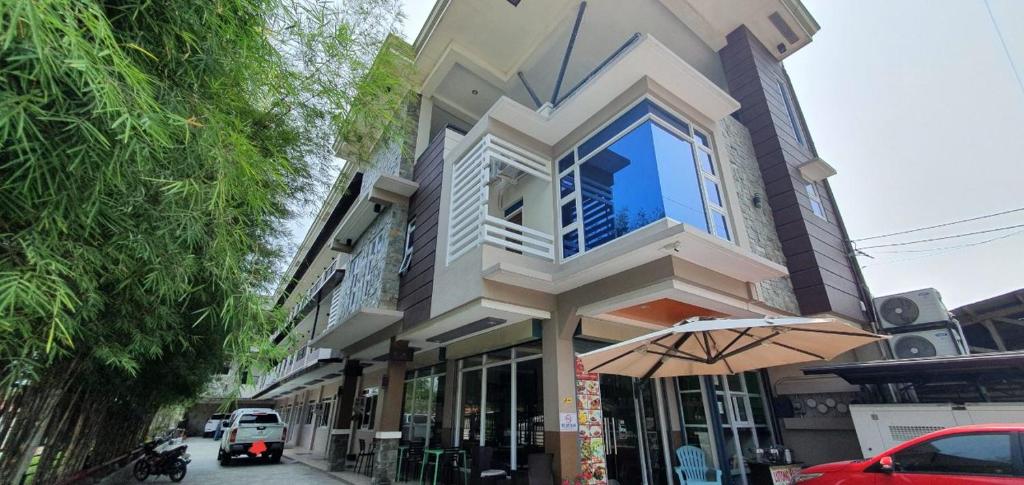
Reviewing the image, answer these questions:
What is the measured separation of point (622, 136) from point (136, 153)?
5.28 meters

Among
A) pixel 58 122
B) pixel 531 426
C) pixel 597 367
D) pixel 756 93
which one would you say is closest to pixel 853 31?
pixel 756 93

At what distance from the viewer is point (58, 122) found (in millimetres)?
1624

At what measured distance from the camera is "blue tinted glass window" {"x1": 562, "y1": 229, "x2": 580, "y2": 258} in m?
5.89

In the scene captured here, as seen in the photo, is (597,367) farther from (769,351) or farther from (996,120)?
(996,120)

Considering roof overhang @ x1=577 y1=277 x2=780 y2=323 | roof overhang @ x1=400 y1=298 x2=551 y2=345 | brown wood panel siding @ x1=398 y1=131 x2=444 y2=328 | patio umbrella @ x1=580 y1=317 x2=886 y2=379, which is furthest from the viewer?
brown wood panel siding @ x1=398 y1=131 x2=444 y2=328

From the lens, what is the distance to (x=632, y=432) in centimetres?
686

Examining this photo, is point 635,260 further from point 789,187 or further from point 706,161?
point 789,187

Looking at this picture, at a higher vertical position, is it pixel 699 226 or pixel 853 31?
pixel 853 31

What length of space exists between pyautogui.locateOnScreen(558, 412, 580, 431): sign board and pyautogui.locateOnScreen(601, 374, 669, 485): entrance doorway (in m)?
1.29

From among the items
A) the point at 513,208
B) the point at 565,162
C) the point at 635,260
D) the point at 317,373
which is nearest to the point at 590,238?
the point at 635,260

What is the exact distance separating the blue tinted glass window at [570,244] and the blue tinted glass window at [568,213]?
0.68 feet

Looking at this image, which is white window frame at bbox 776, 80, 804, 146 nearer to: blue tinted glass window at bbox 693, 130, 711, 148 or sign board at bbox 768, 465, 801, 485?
blue tinted glass window at bbox 693, 130, 711, 148

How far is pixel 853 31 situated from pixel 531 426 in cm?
968

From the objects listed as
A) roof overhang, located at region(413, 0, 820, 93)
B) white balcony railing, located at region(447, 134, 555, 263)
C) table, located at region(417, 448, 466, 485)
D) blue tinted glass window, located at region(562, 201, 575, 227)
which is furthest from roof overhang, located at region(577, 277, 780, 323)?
roof overhang, located at region(413, 0, 820, 93)
